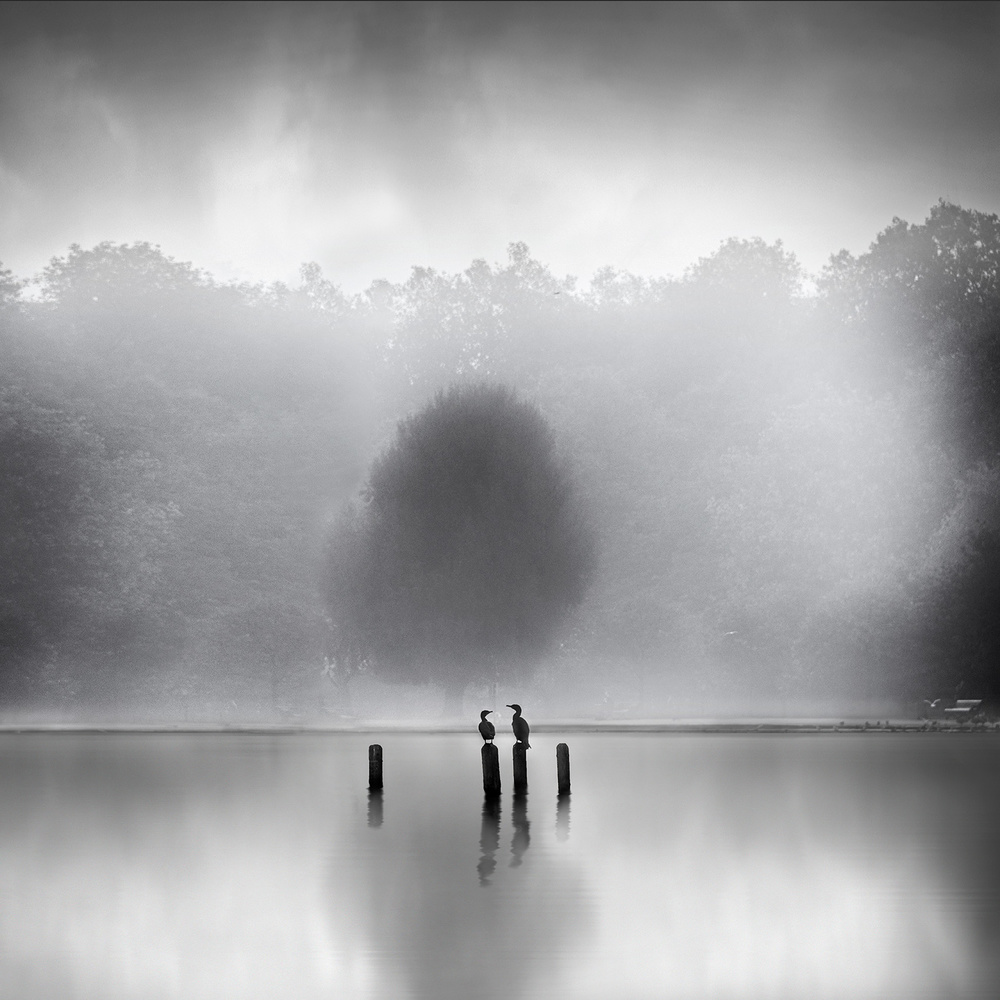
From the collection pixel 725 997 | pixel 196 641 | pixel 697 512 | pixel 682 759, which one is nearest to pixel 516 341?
pixel 697 512

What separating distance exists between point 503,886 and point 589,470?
190 ft

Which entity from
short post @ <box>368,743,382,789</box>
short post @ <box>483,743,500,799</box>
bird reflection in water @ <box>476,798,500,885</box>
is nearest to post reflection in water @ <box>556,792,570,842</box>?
bird reflection in water @ <box>476,798,500,885</box>

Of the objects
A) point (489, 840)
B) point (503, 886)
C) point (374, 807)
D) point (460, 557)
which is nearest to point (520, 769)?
point (374, 807)

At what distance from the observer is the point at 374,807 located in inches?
1000

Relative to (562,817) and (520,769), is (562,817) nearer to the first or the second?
(562,817)

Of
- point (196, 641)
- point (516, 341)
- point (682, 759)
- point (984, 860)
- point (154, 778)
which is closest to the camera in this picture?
point (984, 860)

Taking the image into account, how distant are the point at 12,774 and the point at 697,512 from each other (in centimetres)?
4447

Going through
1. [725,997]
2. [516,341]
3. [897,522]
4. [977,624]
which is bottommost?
[725,997]

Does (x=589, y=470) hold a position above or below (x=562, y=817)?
above

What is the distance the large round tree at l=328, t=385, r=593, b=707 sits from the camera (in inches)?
2330

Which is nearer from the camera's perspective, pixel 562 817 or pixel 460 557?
pixel 562 817

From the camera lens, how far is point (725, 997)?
11023mm

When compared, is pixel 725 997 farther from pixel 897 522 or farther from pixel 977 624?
pixel 897 522

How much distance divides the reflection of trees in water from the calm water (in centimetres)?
4
